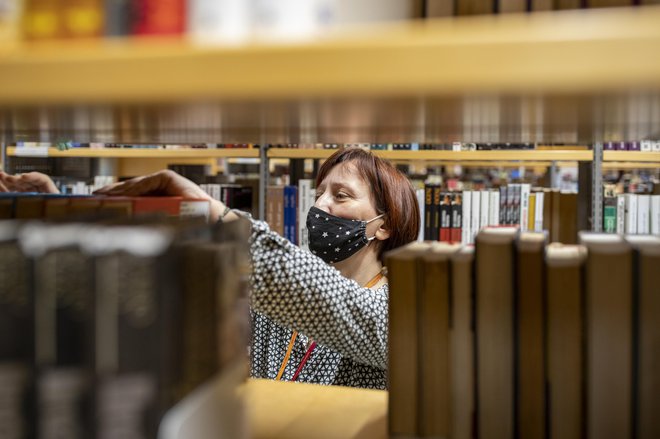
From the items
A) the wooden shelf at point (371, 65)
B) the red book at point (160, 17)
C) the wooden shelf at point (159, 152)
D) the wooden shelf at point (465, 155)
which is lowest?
the wooden shelf at point (371, 65)

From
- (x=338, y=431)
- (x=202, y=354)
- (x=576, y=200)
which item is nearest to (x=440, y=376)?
(x=338, y=431)

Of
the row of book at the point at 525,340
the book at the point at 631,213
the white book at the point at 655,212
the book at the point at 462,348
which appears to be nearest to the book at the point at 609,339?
the row of book at the point at 525,340

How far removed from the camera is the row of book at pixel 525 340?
75cm

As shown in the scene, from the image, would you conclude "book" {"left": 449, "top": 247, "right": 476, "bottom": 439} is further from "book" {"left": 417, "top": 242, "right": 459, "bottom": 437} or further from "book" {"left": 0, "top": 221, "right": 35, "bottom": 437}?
"book" {"left": 0, "top": 221, "right": 35, "bottom": 437}

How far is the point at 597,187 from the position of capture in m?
3.24

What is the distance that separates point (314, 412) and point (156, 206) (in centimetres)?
42

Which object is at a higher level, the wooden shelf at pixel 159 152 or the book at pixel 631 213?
the wooden shelf at pixel 159 152

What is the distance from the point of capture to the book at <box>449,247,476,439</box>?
0.80 metres

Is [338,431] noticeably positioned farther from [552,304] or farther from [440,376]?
[552,304]

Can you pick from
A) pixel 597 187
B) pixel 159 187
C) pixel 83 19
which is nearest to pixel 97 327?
pixel 83 19

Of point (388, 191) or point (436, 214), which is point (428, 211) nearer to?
point (436, 214)

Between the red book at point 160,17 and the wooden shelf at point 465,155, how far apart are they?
103 inches

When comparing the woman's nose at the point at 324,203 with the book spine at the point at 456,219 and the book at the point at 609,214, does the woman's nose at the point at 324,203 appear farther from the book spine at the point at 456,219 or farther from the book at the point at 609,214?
the book at the point at 609,214

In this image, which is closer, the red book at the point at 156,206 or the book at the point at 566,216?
the red book at the point at 156,206
